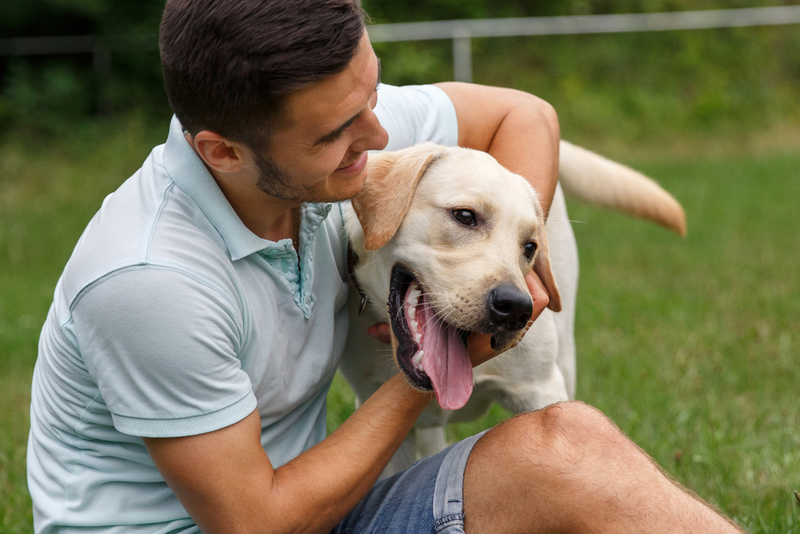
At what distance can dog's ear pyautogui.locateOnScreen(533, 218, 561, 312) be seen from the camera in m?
2.53

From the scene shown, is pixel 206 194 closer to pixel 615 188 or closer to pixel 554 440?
pixel 554 440

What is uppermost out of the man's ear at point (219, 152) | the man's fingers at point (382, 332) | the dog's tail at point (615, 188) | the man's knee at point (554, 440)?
the man's ear at point (219, 152)

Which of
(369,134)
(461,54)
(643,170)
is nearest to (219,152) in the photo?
(369,134)

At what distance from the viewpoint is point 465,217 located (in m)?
2.31

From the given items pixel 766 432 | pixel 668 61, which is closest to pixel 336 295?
pixel 766 432

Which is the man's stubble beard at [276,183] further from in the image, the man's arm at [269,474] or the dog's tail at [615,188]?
the dog's tail at [615,188]

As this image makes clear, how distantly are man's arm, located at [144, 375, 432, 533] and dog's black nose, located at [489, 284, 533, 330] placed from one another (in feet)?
1.17

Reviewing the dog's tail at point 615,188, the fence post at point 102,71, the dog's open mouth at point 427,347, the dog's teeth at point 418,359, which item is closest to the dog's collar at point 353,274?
the dog's open mouth at point 427,347

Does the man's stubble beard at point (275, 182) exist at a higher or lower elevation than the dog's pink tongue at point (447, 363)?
higher

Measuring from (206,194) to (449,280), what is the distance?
696mm

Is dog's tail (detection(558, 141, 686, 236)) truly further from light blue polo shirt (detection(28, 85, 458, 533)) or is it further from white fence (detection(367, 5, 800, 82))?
Answer: white fence (detection(367, 5, 800, 82))

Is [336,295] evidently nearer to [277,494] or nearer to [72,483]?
[277,494]

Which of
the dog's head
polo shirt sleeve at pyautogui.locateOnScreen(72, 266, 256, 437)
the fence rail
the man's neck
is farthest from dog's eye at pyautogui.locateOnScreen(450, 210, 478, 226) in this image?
the fence rail

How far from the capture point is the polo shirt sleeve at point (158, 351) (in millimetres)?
1656
